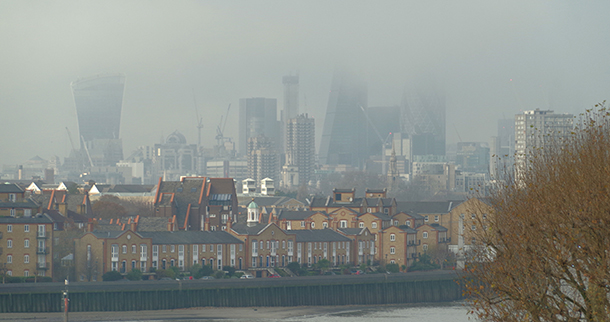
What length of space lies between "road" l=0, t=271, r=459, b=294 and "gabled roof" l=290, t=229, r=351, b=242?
13222 mm

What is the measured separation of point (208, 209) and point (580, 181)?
11454 cm

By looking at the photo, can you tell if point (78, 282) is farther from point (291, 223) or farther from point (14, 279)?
point (291, 223)

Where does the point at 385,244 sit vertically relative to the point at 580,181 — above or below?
below

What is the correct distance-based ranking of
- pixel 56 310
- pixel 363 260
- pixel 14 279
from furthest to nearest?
1. pixel 363 260
2. pixel 14 279
3. pixel 56 310

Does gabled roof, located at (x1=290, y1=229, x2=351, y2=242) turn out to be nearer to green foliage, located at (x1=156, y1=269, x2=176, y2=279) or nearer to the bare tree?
green foliage, located at (x1=156, y1=269, x2=176, y2=279)

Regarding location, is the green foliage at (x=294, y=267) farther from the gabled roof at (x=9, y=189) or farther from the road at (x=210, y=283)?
the gabled roof at (x=9, y=189)

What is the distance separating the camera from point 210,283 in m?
98.8

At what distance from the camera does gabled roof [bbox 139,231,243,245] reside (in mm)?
110188

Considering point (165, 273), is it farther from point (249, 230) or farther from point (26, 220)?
point (249, 230)

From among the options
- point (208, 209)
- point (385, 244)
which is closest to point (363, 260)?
point (385, 244)

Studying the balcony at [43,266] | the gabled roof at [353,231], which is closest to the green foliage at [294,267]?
the gabled roof at [353,231]

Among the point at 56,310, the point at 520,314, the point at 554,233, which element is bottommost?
the point at 56,310

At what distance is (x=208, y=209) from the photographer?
14400 centimetres

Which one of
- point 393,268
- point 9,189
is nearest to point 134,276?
point 9,189
